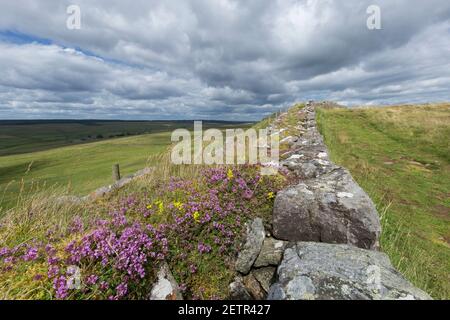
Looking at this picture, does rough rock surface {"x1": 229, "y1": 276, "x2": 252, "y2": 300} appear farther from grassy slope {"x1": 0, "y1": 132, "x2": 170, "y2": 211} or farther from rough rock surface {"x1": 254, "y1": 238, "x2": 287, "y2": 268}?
grassy slope {"x1": 0, "y1": 132, "x2": 170, "y2": 211}

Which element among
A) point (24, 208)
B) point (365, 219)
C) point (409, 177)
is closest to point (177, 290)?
point (365, 219)

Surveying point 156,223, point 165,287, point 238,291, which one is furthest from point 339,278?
point 156,223

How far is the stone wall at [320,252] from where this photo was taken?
2.57 meters

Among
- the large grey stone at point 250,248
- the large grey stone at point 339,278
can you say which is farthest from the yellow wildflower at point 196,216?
the large grey stone at point 339,278

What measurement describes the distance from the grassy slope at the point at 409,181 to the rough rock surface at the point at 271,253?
109 inches

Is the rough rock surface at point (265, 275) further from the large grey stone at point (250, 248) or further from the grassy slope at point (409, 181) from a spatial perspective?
the grassy slope at point (409, 181)

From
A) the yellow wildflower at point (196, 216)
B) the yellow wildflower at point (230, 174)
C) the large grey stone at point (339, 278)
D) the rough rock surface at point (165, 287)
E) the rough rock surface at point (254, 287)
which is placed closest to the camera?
the large grey stone at point (339, 278)

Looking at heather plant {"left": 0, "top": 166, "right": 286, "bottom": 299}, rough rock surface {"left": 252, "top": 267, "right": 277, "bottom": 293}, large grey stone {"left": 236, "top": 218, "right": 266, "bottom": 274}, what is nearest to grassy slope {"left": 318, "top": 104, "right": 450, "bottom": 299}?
rough rock surface {"left": 252, "top": 267, "right": 277, "bottom": 293}

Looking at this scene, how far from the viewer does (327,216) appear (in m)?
4.04

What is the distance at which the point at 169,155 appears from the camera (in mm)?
8766

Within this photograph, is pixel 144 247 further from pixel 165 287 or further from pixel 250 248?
pixel 250 248

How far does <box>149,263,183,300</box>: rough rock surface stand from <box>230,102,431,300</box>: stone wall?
92 centimetres

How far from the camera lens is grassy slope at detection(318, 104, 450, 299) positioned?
6074 millimetres
